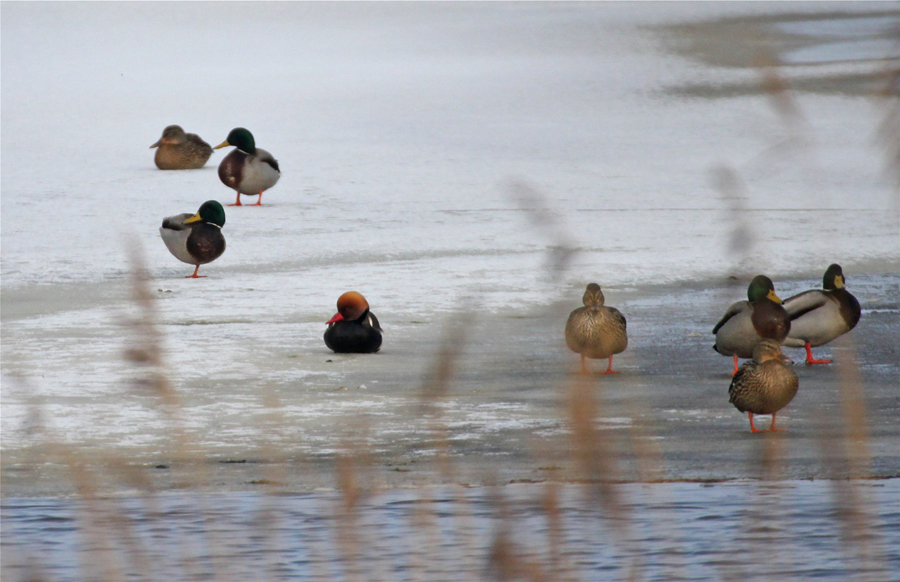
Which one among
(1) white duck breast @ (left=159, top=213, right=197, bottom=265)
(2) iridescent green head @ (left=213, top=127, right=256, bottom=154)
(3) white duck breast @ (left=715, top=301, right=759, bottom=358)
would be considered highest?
(2) iridescent green head @ (left=213, top=127, right=256, bottom=154)

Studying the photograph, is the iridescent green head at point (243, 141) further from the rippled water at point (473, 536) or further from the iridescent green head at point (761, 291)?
the rippled water at point (473, 536)

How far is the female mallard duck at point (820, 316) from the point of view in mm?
Result: 6617

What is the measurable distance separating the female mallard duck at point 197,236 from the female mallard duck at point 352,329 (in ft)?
9.31

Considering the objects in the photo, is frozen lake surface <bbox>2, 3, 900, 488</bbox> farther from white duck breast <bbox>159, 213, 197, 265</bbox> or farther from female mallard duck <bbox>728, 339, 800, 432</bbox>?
female mallard duck <bbox>728, 339, 800, 432</bbox>

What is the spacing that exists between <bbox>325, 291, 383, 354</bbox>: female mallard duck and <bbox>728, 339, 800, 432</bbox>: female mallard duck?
6.98 ft

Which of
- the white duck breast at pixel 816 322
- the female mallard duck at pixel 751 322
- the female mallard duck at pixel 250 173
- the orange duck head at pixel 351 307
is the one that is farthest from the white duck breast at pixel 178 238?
the white duck breast at pixel 816 322

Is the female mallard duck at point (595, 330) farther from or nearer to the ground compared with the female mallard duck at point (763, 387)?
farther from the ground

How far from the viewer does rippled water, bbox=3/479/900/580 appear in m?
3.56

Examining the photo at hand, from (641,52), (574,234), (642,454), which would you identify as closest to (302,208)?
(574,234)

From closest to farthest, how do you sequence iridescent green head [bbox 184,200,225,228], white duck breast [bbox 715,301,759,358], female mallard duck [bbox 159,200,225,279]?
white duck breast [bbox 715,301,759,358]
female mallard duck [bbox 159,200,225,279]
iridescent green head [bbox 184,200,225,228]

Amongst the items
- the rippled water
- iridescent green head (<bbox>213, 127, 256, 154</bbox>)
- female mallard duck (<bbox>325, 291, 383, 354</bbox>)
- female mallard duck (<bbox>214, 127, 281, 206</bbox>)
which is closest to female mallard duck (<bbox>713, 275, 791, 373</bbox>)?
the rippled water

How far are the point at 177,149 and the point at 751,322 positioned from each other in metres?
10.2

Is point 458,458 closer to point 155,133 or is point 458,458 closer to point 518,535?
point 518,535

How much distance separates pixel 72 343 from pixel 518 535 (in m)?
4.00
